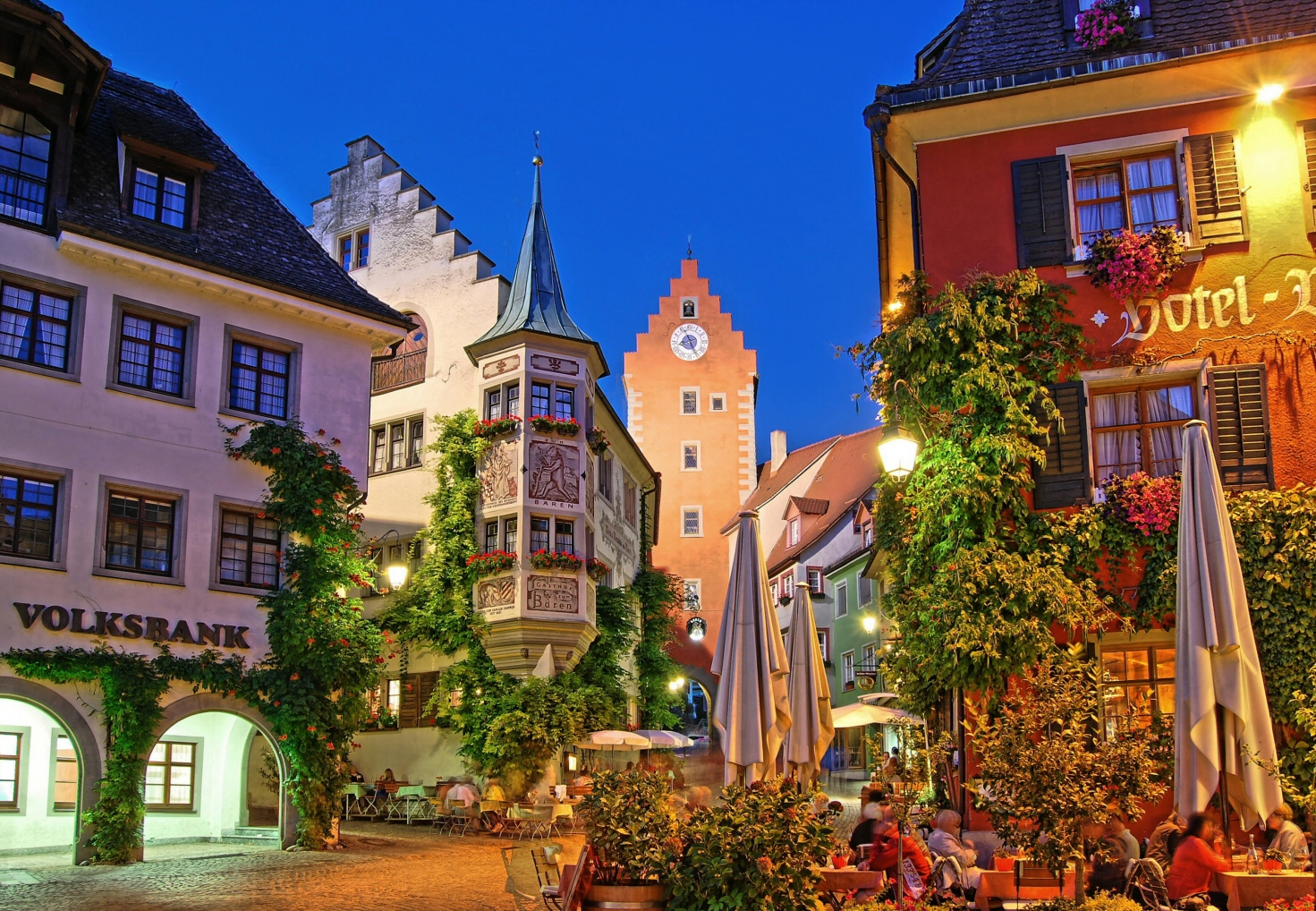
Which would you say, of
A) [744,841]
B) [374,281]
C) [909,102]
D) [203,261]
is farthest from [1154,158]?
[374,281]

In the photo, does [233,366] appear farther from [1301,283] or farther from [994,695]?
[1301,283]

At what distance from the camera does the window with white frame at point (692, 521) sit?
5494 cm

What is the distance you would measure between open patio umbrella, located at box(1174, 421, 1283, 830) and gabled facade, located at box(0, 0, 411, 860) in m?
13.6

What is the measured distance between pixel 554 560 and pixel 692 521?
28.1m

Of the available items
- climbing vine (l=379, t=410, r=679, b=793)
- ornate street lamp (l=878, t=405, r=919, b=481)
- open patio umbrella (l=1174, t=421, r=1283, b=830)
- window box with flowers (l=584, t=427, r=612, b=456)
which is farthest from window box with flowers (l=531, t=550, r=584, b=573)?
open patio umbrella (l=1174, t=421, r=1283, b=830)

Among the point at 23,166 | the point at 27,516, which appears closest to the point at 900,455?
the point at 27,516

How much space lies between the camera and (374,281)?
3247 centimetres

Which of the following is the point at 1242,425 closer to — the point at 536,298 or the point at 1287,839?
the point at 1287,839

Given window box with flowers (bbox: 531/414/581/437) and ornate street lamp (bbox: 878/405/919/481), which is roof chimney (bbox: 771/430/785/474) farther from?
ornate street lamp (bbox: 878/405/919/481)

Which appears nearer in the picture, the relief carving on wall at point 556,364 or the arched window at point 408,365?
the relief carving on wall at point 556,364

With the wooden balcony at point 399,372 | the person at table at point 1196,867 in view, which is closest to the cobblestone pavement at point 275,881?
the person at table at point 1196,867

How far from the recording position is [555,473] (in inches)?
1102

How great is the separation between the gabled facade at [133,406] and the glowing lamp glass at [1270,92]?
1386 centimetres

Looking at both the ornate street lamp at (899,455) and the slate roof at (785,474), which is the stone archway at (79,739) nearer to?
the ornate street lamp at (899,455)
